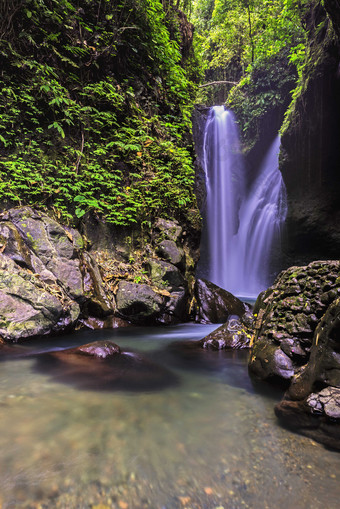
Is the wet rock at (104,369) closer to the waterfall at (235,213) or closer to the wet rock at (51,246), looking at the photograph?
the wet rock at (51,246)

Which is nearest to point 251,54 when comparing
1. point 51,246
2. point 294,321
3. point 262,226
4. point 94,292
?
point 262,226

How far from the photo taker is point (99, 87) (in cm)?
629

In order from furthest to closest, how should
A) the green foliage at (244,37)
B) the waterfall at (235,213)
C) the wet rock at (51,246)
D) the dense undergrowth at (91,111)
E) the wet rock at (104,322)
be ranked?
the waterfall at (235,213)
the green foliage at (244,37)
the dense undergrowth at (91,111)
the wet rock at (104,322)
the wet rock at (51,246)

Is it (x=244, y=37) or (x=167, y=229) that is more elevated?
(x=244, y=37)

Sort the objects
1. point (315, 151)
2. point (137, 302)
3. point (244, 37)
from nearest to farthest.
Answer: point (137, 302), point (315, 151), point (244, 37)

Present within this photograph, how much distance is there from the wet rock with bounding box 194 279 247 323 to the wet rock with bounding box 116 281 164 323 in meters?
1.55

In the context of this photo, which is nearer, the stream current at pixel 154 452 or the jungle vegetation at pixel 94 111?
the stream current at pixel 154 452

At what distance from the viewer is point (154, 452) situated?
164 centimetres

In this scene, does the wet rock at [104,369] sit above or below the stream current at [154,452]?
above

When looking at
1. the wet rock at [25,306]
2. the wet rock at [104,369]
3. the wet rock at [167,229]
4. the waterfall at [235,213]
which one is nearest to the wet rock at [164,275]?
the wet rock at [167,229]

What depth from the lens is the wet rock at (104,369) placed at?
2.71 m

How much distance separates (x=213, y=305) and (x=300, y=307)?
4.38 metres

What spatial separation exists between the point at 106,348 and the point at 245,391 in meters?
1.84

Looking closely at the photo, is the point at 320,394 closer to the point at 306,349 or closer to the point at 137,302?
the point at 306,349
